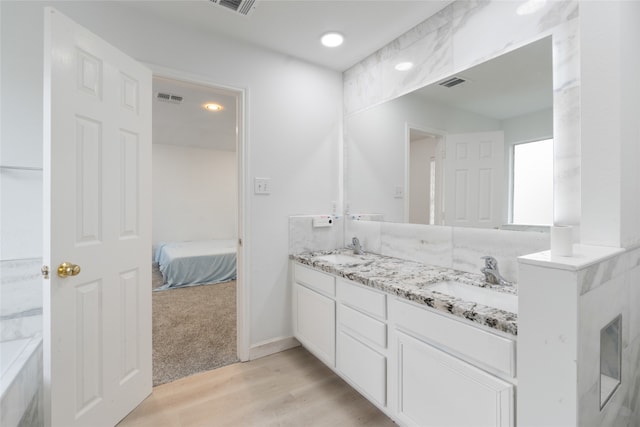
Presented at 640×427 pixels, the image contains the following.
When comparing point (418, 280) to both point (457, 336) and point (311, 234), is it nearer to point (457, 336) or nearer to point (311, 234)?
point (457, 336)

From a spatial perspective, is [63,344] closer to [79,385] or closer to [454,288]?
[79,385]

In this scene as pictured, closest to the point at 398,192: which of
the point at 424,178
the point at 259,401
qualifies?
the point at 424,178

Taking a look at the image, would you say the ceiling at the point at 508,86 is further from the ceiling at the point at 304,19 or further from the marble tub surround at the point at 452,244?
the marble tub surround at the point at 452,244

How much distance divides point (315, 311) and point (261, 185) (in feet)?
3.36

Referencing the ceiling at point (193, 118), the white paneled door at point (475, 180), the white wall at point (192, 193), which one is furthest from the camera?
the white wall at point (192, 193)

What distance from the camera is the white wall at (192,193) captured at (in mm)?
5395

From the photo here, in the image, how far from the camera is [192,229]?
18.7ft

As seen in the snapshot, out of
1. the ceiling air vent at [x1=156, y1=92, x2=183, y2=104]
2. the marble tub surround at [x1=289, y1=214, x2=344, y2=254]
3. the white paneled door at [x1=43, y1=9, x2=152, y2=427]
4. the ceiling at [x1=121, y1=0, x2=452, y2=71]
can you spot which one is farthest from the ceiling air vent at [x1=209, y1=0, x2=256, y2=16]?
the ceiling air vent at [x1=156, y1=92, x2=183, y2=104]

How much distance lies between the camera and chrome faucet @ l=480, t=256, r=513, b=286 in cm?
146

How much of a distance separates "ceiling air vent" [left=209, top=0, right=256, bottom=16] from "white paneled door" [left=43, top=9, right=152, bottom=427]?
0.63 m

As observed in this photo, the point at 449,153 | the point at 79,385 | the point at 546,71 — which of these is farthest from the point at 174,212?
the point at 546,71

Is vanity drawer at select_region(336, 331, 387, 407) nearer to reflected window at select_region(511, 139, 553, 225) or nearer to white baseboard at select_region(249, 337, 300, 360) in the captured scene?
white baseboard at select_region(249, 337, 300, 360)

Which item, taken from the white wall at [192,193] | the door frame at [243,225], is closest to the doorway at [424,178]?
the door frame at [243,225]

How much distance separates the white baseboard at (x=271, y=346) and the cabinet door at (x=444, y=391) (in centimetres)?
119
